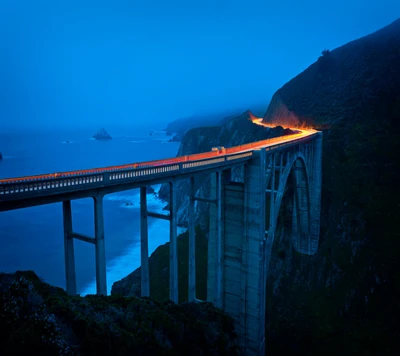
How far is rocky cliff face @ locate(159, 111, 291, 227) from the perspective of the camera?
66.0 meters

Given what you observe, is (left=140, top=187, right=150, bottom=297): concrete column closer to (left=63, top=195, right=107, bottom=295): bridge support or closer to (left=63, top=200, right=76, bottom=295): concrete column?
(left=63, top=195, right=107, bottom=295): bridge support

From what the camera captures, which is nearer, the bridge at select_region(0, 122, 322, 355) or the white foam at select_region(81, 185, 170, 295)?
the bridge at select_region(0, 122, 322, 355)

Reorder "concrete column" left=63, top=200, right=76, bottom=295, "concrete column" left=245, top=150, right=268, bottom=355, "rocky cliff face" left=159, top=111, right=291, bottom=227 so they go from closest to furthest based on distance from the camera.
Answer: "concrete column" left=63, top=200, right=76, bottom=295 < "concrete column" left=245, top=150, right=268, bottom=355 < "rocky cliff face" left=159, top=111, right=291, bottom=227

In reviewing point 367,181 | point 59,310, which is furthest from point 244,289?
point 367,181

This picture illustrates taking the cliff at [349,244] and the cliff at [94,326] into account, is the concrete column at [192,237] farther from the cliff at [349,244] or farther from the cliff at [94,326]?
the cliff at [349,244]

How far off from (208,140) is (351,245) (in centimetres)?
6011

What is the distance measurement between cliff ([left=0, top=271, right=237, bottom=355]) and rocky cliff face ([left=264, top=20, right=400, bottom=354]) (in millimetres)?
19840

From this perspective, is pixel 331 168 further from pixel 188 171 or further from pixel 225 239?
pixel 188 171

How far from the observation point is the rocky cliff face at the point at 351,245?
34094 millimetres

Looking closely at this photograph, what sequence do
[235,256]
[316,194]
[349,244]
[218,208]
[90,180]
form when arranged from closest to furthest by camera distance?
[90,180], [218,208], [235,256], [349,244], [316,194]

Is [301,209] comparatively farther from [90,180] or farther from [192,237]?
[90,180]

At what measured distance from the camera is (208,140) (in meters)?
95.9

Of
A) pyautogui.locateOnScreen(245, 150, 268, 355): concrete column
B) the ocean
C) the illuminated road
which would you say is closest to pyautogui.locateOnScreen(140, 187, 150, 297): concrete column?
the illuminated road

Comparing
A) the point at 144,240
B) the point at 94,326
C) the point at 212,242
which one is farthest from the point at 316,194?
the point at 94,326
